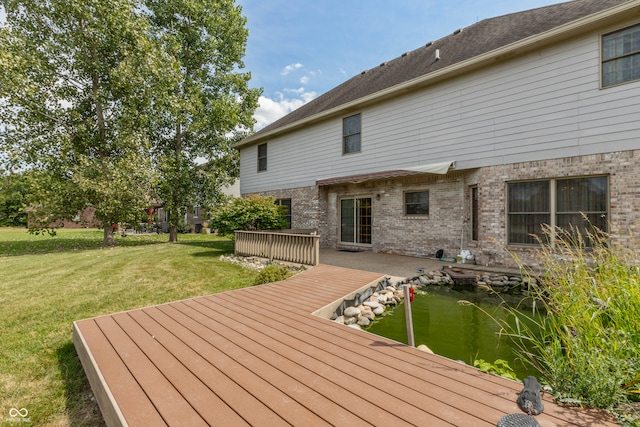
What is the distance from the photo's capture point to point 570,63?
669cm

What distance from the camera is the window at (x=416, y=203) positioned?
31.6 ft

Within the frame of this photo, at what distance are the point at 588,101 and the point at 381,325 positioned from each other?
22.1 ft

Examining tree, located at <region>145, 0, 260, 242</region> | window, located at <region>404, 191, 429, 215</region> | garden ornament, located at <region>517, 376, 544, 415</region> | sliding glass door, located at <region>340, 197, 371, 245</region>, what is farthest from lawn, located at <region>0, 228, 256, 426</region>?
→ tree, located at <region>145, 0, 260, 242</region>

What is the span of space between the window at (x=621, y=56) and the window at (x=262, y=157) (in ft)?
41.1

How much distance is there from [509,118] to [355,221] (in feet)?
19.9

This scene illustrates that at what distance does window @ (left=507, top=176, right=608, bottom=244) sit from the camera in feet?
21.1

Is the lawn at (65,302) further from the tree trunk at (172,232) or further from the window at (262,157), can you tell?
the tree trunk at (172,232)

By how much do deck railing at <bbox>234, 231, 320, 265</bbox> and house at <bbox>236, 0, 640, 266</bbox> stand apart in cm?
353

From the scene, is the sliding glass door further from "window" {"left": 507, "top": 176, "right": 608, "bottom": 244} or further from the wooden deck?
the wooden deck

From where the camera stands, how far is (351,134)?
36.9 ft

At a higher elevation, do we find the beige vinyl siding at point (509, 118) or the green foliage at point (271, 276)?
the beige vinyl siding at point (509, 118)

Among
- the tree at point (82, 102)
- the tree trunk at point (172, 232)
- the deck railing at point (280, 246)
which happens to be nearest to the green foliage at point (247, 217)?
the deck railing at point (280, 246)

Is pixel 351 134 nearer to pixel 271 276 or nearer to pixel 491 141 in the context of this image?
pixel 491 141

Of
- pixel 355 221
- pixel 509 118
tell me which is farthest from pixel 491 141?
pixel 355 221
